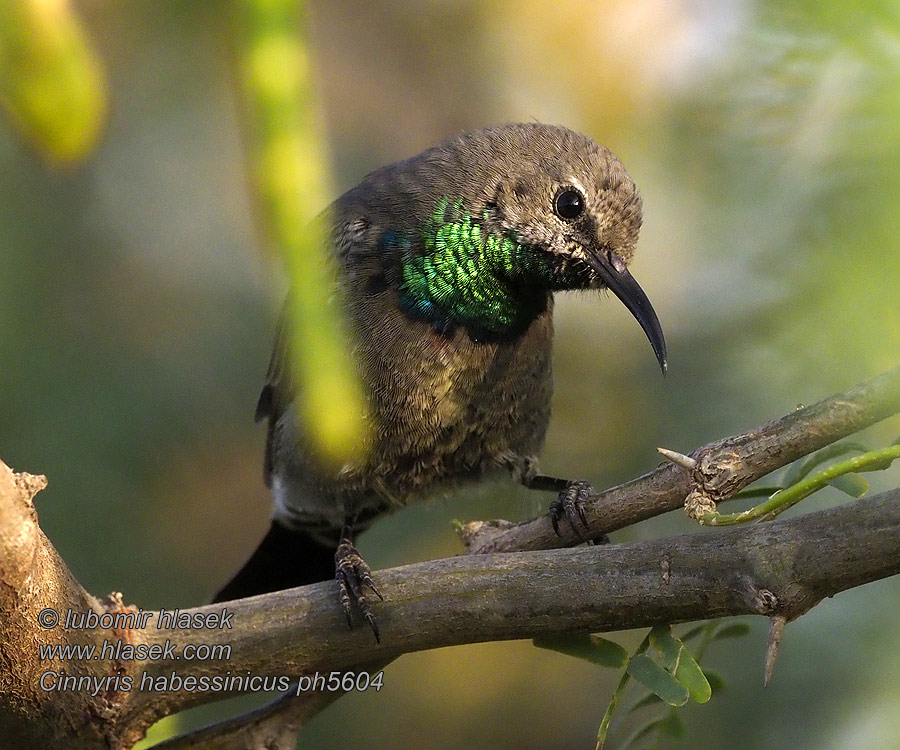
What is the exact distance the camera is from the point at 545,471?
138 inches

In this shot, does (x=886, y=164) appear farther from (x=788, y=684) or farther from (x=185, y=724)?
(x=185, y=724)

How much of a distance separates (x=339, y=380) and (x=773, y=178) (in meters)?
0.73

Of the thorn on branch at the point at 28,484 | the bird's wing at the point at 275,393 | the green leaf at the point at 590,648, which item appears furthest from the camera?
the bird's wing at the point at 275,393

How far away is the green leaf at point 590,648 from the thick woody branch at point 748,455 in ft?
0.87

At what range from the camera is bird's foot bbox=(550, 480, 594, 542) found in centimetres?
245

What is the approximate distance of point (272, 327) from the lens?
381 cm

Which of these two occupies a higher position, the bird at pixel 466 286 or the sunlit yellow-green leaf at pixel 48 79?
the sunlit yellow-green leaf at pixel 48 79

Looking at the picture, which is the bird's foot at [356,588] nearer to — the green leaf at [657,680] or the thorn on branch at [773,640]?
the green leaf at [657,680]

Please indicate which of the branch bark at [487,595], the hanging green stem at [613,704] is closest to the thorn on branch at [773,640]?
the branch bark at [487,595]

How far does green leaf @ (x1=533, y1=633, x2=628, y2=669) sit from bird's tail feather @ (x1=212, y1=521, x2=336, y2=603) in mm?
1651

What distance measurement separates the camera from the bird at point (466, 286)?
309 cm

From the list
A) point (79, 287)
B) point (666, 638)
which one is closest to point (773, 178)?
point (666, 638)

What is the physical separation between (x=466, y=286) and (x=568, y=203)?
380mm

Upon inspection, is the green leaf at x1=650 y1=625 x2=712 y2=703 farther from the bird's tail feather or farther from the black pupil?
the bird's tail feather
